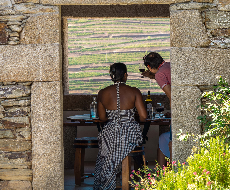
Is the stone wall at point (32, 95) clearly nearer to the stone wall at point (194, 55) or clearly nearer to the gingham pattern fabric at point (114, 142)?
the gingham pattern fabric at point (114, 142)

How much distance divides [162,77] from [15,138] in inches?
64.2

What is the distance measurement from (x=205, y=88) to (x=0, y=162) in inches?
82.6

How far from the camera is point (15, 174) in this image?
10.8ft

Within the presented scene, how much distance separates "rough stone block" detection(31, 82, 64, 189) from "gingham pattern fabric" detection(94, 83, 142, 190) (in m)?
0.68

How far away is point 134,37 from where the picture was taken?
6.42 metres

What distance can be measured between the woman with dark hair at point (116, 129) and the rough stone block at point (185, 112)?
0.71 meters

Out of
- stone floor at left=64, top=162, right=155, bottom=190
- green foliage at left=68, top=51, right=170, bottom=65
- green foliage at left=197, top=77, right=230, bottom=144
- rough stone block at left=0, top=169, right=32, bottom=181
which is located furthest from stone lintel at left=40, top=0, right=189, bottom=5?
green foliage at left=68, top=51, right=170, bottom=65

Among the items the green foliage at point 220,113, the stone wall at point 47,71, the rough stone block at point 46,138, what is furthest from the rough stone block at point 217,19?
the rough stone block at point 46,138

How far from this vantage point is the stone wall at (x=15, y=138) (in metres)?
3.29

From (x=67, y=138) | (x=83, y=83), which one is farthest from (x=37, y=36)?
(x=83, y=83)

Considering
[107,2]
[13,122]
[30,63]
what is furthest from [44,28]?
[13,122]

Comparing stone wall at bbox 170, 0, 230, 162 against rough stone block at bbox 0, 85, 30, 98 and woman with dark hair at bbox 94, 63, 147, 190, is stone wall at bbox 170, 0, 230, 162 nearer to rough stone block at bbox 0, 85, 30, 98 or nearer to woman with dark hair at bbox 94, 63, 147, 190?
woman with dark hair at bbox 94, 63, 147, 190

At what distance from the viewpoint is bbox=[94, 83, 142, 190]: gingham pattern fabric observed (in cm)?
378

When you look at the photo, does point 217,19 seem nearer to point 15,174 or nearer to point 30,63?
point 30,63
